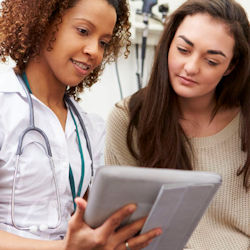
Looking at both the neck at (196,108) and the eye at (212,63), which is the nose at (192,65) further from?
the neck at (196,108)

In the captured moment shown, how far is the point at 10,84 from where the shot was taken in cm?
102

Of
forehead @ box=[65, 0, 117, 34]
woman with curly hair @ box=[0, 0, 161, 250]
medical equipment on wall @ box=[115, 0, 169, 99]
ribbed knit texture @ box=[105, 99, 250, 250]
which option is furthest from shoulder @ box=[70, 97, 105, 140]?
medical equipment on wall @ box=[115, 0, 169, 99]

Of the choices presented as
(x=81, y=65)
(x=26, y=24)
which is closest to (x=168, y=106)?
(x=81, y=65)

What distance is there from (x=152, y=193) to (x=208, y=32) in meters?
0.68

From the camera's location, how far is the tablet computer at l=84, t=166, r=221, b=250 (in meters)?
0.76

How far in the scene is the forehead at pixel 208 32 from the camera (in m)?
1.32

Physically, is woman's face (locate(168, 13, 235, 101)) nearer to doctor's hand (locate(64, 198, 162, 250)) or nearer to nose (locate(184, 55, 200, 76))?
nose (locate(184, 55, 200, 76))

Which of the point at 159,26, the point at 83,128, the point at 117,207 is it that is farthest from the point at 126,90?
the point at 117,207

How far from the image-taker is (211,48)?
4.33 ft

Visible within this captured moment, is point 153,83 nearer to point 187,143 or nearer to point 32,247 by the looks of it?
point 187,143

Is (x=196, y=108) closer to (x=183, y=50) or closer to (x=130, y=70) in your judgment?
(x=183, y=50)

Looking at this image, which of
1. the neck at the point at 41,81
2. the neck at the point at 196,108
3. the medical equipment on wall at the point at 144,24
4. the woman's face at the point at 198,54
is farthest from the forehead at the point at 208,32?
the medical equipment on wall at the point at 144,24

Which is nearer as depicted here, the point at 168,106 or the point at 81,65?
the point at 81,65

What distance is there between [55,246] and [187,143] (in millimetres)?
699
